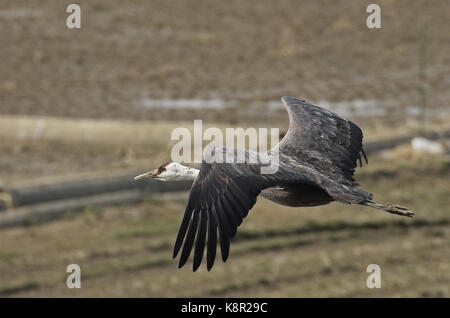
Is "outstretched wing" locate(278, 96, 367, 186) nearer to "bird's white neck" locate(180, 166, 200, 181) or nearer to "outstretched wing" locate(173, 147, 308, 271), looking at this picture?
"bird's white neck" locate(180, 166, 200, 181)

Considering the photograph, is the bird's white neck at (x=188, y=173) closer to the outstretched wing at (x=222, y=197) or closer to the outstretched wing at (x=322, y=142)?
the outstretched wing at (x=322, y=142)

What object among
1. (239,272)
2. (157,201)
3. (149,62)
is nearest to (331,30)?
(149,62)

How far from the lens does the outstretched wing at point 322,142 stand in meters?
11.8

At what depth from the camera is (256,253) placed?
19.8 metres

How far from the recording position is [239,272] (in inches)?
750

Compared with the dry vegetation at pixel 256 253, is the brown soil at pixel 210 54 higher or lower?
higher

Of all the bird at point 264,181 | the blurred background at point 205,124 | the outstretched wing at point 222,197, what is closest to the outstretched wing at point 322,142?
the bird at point 264,181

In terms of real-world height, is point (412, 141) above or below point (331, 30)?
below

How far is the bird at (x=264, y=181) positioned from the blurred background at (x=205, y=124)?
6.27 metres

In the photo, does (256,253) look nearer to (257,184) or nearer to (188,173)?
(188,173)

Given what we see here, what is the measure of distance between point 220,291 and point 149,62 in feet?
61.7

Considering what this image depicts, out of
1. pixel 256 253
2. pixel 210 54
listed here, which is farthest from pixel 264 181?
pixel 210 54

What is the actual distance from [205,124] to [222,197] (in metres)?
18.1
